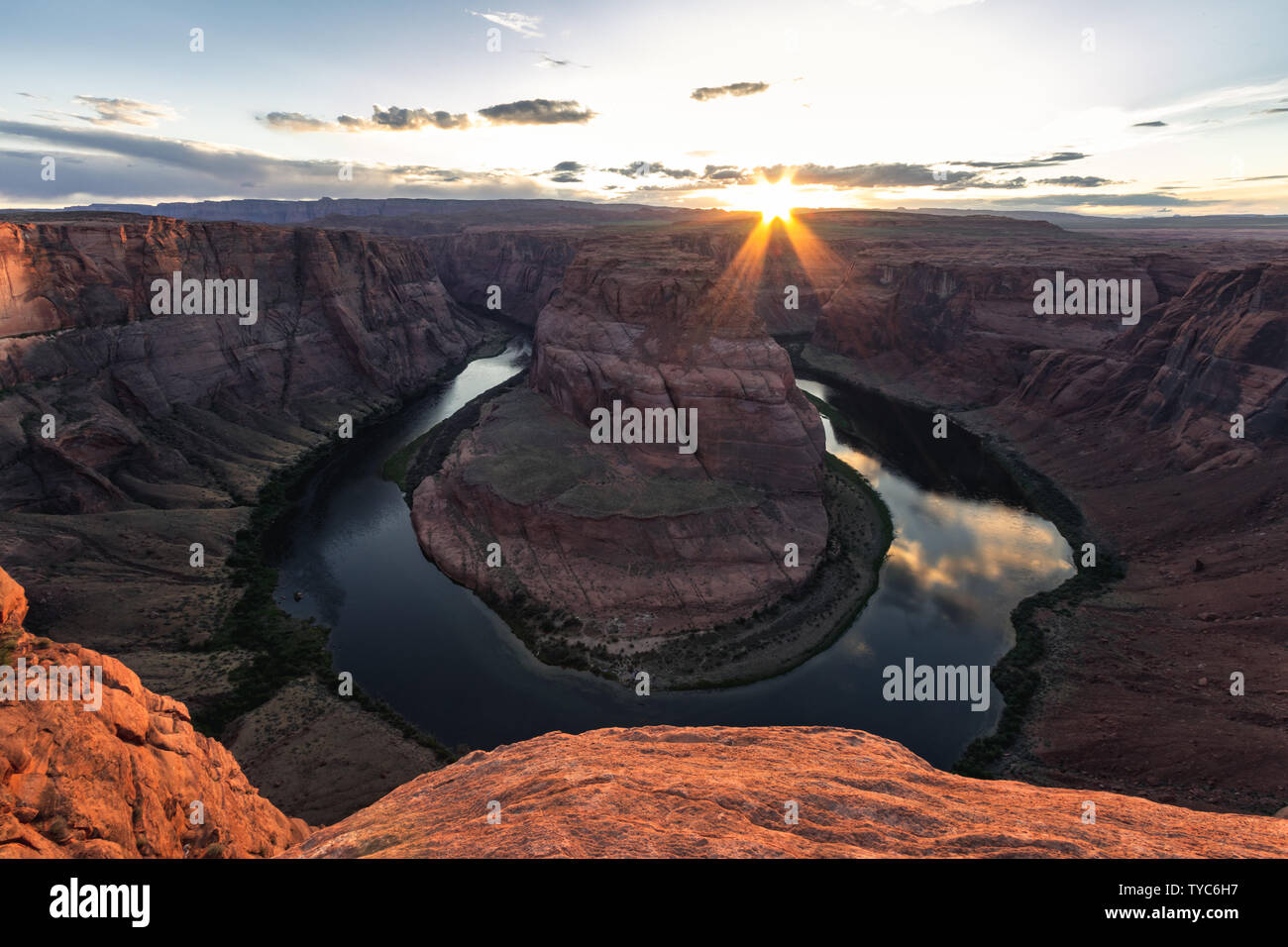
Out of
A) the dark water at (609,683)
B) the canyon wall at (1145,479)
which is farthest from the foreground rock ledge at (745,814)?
the canyon wall at (1145,479)

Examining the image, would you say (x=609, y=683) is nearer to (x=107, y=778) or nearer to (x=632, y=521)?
(x=632, y=521)

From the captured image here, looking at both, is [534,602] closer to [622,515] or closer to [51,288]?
[622,515]

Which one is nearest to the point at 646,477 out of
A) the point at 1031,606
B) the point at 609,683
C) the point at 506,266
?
the point at 609,683

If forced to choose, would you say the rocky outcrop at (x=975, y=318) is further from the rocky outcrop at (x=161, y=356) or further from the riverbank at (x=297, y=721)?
the riverbank at (x=297, y=721)

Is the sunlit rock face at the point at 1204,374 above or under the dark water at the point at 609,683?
above

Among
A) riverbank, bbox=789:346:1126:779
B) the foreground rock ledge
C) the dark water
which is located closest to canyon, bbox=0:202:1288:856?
the foreground rock ledge

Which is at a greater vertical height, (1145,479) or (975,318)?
(975,318)
